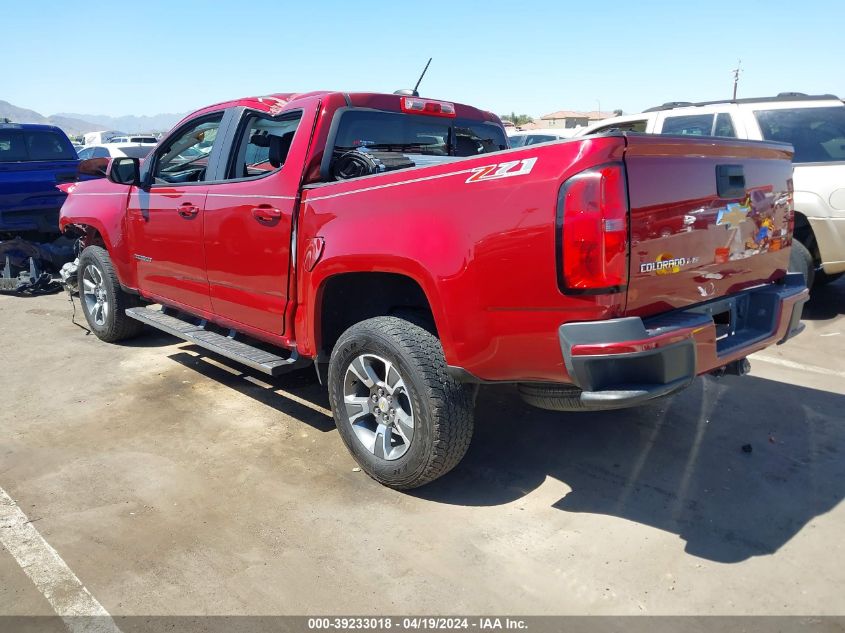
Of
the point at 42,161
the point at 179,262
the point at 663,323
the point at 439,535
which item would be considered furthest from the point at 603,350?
the point at 42,161

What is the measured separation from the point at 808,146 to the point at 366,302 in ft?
16.2

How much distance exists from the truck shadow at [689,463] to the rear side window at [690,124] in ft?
10.7

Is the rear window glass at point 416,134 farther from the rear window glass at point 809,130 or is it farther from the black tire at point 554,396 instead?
the rear window glass at point 809,130

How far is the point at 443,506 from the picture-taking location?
130 inches

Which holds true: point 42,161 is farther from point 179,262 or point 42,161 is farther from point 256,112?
point 256,112

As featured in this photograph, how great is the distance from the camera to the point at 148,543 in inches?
119

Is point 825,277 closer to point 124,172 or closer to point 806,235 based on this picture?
point 806,235

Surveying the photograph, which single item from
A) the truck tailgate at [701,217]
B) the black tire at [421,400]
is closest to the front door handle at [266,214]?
the black tire at [421,400]

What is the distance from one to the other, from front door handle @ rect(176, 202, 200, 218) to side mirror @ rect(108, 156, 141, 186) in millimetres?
806

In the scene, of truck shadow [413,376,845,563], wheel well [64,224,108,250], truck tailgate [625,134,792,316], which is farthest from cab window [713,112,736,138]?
wheel well [64,224,108,250]

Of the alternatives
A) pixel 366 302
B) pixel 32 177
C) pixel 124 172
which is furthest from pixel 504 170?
pixel 32 177

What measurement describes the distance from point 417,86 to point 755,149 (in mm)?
2560

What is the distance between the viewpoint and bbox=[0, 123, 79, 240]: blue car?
855 cm

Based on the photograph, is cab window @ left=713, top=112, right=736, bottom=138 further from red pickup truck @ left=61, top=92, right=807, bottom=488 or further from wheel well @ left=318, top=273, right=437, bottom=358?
wheel well @ left=318, top=273, right=437, bottom=358
